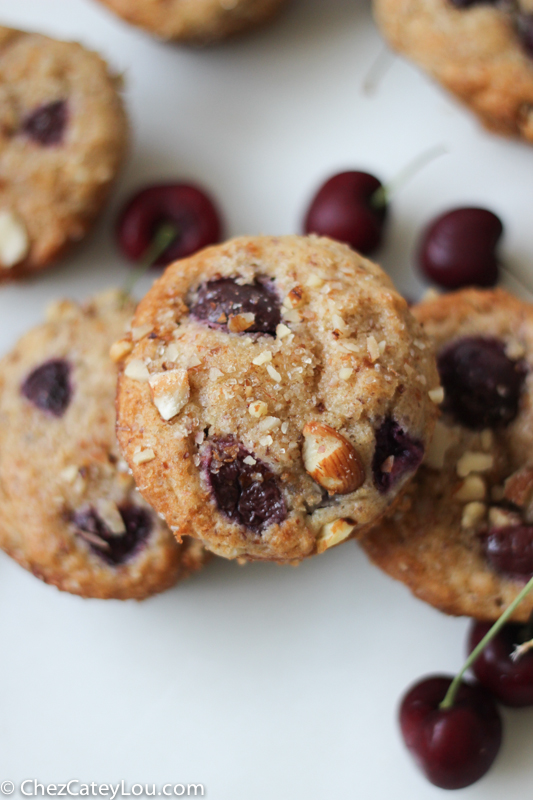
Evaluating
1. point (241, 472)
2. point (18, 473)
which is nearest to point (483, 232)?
point (241, 472)

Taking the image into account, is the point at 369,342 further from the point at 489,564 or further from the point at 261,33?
the point at 261,33

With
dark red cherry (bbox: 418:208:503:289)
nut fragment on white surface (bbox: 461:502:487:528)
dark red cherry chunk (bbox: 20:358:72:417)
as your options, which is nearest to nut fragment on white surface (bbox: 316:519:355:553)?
nut fragment on white surface (bbox: 461:502:487:528)

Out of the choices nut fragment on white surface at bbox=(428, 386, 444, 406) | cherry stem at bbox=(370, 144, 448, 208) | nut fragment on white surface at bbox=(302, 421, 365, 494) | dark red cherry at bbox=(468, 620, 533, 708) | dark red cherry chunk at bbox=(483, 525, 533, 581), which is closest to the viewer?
nut fragment on white surface at bbox=(302, 421, 365, 494)

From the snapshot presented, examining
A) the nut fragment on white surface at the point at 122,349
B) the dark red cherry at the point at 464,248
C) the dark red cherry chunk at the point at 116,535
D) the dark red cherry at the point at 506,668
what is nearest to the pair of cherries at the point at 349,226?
the dark red cherry at the point at 464,248

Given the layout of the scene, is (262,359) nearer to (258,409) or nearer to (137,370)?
(258,409)

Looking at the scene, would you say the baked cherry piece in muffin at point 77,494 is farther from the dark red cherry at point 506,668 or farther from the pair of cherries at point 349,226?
the dark red cherry at point 506,668

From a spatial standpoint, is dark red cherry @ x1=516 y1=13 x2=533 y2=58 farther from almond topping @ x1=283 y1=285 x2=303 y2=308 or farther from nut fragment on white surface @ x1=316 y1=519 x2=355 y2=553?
nut fragment on white surface @ x1=316 y1=519 x2=355 y2=553
